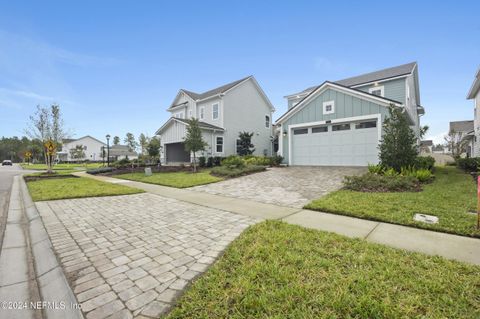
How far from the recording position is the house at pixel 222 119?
19.9 meters

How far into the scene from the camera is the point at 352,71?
19859mm

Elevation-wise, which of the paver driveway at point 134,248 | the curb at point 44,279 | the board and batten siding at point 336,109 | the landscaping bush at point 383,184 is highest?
the board and batten siding at point 336,109

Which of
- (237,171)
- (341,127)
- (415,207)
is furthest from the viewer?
(341,127)

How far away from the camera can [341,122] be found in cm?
1324

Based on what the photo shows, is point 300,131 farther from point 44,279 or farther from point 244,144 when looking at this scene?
point 44,279

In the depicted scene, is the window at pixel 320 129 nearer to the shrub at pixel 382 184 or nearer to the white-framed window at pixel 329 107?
the white-framed window at pixel 329 107

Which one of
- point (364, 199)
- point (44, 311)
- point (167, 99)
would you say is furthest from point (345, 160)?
point (167, 99)

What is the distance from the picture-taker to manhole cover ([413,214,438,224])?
419 cm

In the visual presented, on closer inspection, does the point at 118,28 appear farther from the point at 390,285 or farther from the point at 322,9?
the point at 390,285

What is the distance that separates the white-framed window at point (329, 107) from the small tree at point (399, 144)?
4.13 meters

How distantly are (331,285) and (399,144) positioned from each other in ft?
32.1

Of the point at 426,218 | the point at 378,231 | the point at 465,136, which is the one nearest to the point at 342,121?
the point at 426,218

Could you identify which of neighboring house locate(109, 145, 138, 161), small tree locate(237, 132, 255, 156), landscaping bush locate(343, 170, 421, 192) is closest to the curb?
landscaping bush locate(343, 170, 421, 192)

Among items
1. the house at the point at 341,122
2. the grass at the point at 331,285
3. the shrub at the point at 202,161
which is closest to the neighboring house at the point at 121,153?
the shrub at the point at 202,161
